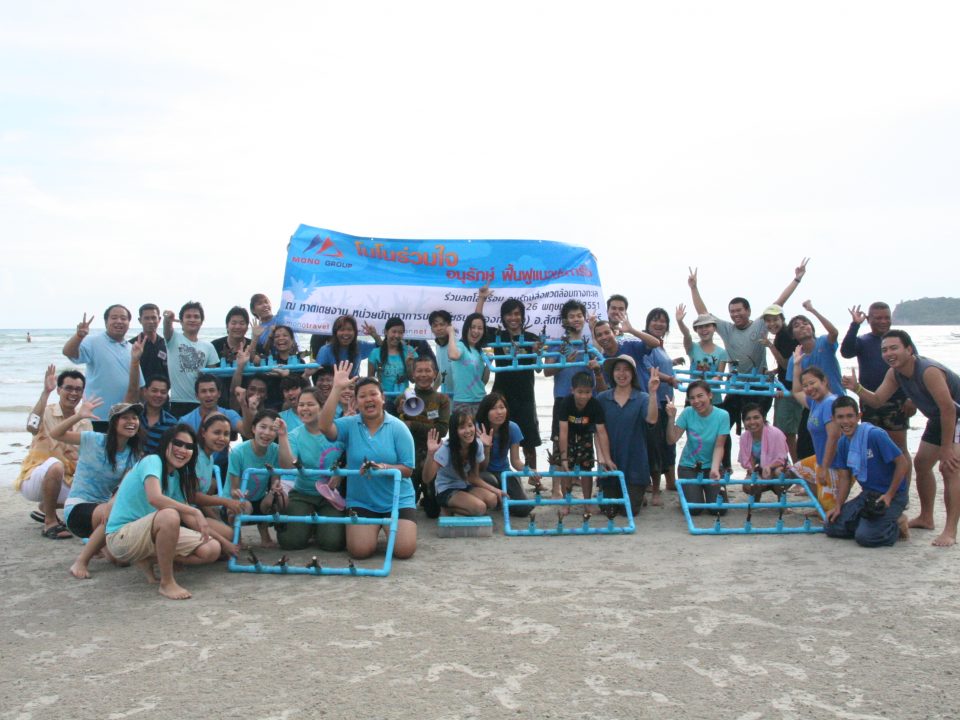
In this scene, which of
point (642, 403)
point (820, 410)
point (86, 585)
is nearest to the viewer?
point (86, 585)

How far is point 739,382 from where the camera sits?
328 inches

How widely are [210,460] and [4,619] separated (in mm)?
1696

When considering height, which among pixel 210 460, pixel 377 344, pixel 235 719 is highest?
pixel 377 344

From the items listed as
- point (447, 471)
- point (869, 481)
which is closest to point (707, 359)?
point (869, 481)

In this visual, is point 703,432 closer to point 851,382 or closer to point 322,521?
point 851,382

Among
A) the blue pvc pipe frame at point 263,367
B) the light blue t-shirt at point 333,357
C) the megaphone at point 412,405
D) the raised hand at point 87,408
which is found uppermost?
the light blue t-shirt at point 333,357

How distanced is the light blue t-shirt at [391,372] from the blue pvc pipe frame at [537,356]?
82 cm

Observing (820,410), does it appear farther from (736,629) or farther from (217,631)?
(217,631)

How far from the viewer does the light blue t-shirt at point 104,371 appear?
761 cm

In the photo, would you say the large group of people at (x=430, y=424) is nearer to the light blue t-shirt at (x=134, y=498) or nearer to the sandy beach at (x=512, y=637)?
the light blue t-shirt at (x=134, y=498)

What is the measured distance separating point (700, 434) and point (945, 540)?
2199 millimetres

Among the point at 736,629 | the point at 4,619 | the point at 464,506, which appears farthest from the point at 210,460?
the point at 736,629

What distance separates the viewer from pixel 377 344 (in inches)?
332

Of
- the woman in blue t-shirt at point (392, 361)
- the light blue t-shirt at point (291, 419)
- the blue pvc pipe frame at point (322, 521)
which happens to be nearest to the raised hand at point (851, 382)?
the blue pvc pipe frame at point (322, 521)
